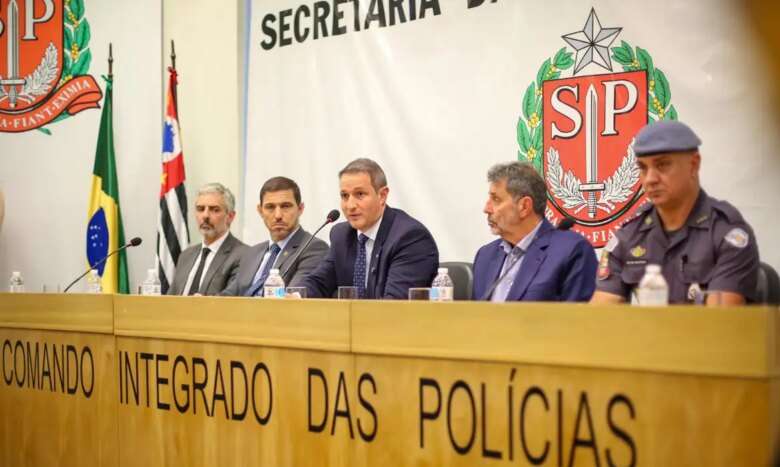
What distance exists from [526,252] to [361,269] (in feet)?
2.69

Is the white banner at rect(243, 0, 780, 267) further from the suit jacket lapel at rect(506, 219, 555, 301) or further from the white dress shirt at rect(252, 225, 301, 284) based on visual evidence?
the suit jacket lapel at rect(506, 219, 555, 301)

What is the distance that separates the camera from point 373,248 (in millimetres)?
3879

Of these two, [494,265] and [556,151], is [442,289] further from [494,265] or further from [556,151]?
[556,151]

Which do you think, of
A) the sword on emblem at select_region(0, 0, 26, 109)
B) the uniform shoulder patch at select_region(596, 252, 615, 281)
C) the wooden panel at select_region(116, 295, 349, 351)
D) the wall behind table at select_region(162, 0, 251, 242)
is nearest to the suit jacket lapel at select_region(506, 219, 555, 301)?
the uniform shoulder patch at select_region(596, 252, 615, 281)

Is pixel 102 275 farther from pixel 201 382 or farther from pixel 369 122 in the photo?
pixel 201 382

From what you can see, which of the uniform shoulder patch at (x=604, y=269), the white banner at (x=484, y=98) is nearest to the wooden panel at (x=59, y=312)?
the uniform shoulder patch at (x=604, y=269)

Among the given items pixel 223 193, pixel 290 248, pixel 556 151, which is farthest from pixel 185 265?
pixel 556 151

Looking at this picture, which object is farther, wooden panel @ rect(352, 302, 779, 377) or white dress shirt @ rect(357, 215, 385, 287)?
white dress shirt @ rect(357, 215, 385, 287)

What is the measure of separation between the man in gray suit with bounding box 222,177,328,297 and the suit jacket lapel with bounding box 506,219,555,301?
1.51 metres

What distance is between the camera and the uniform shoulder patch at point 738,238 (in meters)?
2.62

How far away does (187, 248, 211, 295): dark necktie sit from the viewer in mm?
5039

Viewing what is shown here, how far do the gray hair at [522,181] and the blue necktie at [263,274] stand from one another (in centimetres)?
161

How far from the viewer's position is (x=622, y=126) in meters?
4.19

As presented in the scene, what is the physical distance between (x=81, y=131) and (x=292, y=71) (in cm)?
179
